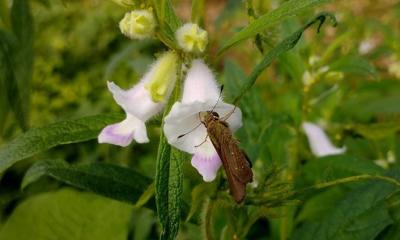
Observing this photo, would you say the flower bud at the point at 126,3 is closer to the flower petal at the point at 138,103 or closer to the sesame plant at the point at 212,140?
the sesame plant at the point at 212,140

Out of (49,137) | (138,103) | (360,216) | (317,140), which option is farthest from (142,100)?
(317,140)

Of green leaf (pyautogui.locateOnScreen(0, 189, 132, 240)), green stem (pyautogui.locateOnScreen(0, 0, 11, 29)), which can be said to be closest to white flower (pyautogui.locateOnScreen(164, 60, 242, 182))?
green stem (pyautogui.locateOnScreen(0, 0, 11, 29))

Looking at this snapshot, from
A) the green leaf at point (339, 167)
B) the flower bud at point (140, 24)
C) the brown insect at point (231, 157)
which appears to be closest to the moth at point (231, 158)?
the brown insect at point (231, 157)

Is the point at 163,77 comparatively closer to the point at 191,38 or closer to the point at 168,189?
the point at 191,38

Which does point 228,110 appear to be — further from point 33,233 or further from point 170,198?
point 33,233

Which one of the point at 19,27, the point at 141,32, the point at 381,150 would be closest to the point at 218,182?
the point at 141,32

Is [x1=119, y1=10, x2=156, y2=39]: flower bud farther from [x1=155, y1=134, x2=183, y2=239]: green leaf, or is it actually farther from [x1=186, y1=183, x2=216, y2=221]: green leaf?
[x1=186, y1=183, x2=216, y2=221]: green leaf

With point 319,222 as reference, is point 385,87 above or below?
above
